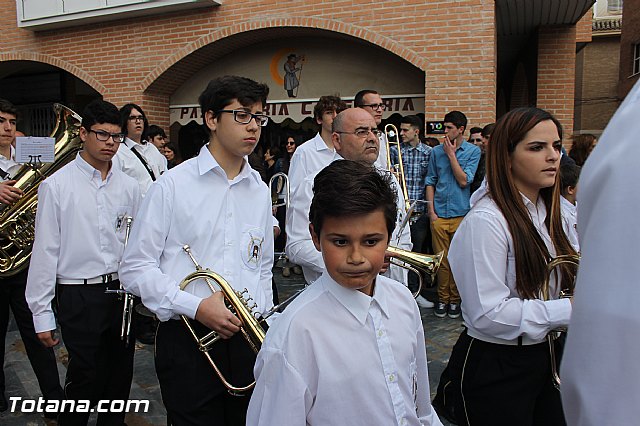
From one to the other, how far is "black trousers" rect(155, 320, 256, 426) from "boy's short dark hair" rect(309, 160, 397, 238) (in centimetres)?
92

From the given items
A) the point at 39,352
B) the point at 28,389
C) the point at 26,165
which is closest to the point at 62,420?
the point at 39,352

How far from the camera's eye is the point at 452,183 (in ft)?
19.9

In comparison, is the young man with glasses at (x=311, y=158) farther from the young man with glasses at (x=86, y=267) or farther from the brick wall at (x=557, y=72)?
the brick wall at (x=557, y=72)

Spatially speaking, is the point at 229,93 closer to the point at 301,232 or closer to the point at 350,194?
the point at 350,194

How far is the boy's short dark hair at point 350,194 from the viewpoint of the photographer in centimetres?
168

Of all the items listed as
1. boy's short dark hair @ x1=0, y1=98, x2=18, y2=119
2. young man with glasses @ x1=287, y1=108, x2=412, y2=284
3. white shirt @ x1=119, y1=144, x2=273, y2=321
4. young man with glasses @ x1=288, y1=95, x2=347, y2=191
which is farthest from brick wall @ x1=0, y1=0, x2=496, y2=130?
white shirt @ x1=119, y1=144, x2=273, y2=321

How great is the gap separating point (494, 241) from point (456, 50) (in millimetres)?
6741

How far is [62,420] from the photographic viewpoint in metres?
3.19

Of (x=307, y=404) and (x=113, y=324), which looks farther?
(x=113, y=324)

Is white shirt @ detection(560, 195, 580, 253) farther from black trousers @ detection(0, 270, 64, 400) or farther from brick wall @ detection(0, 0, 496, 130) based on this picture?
brick wall @ detection(0, 0, 496, 130)

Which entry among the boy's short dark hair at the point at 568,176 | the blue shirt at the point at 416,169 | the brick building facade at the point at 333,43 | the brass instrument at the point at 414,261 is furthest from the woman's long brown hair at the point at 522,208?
the brick building facade at the point at 333,43

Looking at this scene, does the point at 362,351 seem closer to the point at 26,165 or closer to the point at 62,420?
the point at 62,420

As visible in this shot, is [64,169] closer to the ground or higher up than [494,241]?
higher up

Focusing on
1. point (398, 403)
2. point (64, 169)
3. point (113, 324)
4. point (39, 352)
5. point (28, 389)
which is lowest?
point (28, 389)
